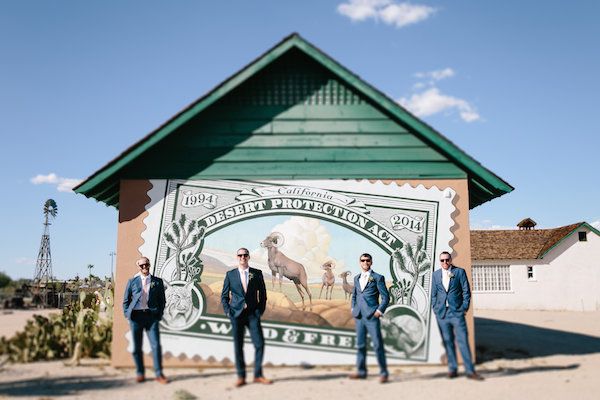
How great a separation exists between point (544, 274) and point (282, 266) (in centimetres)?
2587

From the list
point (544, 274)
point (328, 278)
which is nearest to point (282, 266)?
point (328, 278)

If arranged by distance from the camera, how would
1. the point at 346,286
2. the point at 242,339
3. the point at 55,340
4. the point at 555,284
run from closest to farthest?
the point at 242,339, the point at 346,286, the point at 55,340, the point at 555,284

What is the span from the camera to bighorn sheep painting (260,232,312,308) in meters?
9.84

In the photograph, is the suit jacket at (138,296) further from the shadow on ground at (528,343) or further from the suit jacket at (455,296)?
the shadow on ground at (528,343)

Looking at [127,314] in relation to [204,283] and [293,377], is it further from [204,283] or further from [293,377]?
[293,377]

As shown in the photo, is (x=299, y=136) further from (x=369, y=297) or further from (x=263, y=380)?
(x=263, y=380)

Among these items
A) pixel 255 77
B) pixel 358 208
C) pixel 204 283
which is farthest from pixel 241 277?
pixel 255 77

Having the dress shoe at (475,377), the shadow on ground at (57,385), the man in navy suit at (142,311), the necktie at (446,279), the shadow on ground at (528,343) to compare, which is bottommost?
the shadow on ground at (528,343)

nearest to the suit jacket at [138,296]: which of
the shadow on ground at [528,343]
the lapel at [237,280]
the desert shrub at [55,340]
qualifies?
the lapel at [237,280]

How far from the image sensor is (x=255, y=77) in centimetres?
1041

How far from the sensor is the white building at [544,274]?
99.1 feet

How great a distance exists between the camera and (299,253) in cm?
995

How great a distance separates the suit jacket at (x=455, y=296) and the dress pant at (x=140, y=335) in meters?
5.04

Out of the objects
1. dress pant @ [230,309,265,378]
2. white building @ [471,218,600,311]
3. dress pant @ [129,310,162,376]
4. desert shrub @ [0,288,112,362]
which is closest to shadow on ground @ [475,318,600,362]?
dress pant @ [230,309,265,378]
